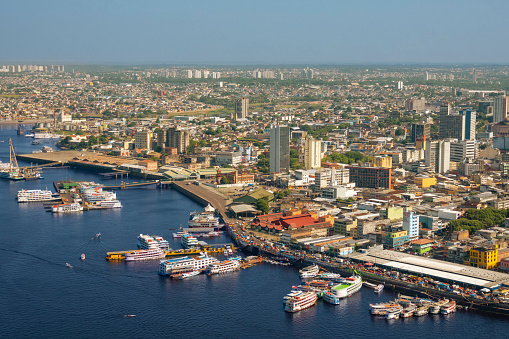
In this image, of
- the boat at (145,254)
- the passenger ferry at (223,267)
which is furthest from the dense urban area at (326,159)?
the boat at (145,254)

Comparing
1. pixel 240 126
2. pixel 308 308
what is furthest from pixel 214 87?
pixel 308 308

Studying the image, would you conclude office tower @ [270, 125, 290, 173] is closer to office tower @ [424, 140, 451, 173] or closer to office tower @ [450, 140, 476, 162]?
office tower @ [424, 140, 451, 173]

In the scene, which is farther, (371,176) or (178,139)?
(178,139)

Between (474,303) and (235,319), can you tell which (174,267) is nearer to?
(235,319)

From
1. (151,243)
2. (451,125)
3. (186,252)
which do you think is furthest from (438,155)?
(151,243)

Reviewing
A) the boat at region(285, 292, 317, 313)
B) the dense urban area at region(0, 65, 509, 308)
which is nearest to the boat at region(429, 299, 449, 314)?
the boat at region(285, 292, 317, 313)

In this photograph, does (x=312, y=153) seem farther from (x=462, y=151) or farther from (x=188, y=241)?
(x=188, y=241)
